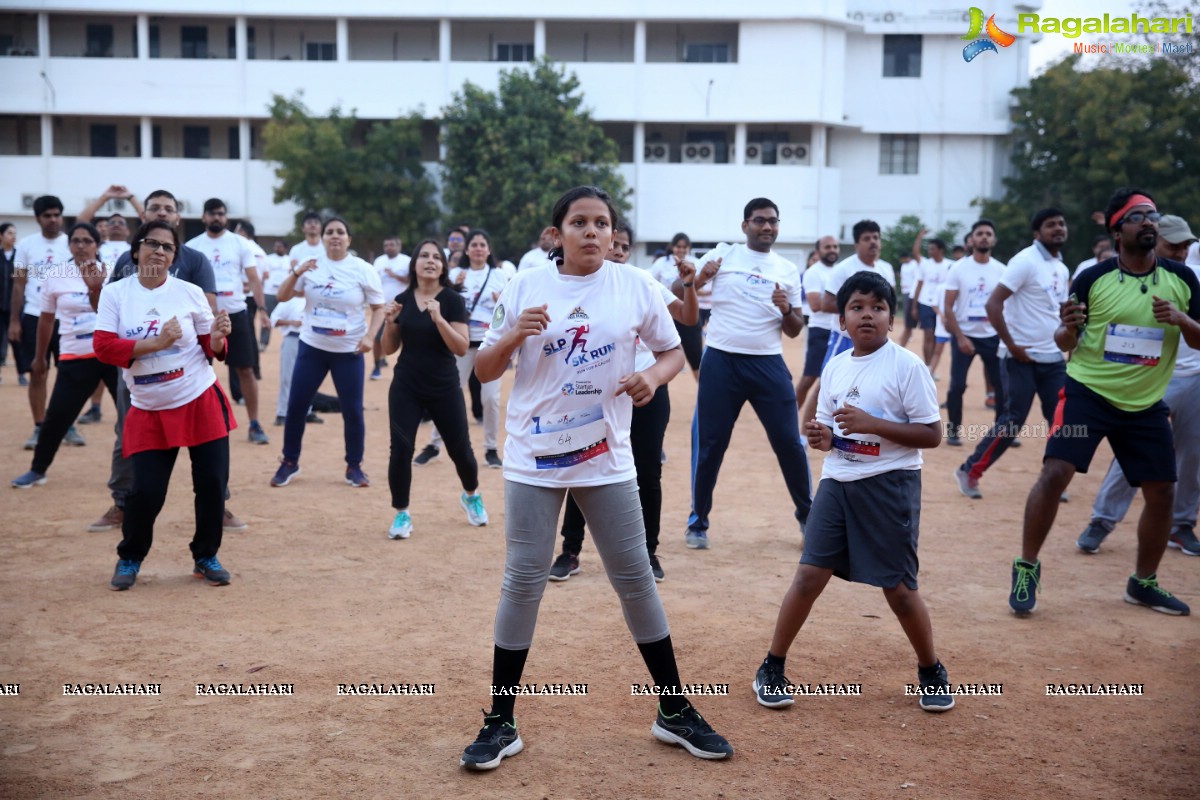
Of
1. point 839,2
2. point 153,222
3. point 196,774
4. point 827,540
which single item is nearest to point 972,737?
point 827,540

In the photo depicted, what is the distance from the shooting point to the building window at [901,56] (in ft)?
129

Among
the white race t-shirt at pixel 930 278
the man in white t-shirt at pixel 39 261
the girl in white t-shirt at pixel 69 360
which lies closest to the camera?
the girl in white t-shirt at pixel 69 360

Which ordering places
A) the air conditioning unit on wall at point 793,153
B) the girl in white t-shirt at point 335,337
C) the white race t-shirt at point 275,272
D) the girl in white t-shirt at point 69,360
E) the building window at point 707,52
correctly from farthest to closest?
the air conditioning unit on wall at point 793,153
the building window at point 707,52
the white race t-shirt at point 275,272
the girl in white t-shirt at point 335,337
the girl in white t-shirt at point 69,360

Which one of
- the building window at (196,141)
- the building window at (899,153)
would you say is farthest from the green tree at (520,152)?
the building window at (899,153)

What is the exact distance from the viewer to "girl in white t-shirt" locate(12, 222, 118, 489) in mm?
8484

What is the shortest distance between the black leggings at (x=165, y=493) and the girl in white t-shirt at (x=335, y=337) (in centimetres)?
257

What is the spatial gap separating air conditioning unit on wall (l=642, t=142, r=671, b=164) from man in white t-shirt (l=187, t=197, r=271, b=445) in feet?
93.6

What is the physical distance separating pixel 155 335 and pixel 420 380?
1.94m

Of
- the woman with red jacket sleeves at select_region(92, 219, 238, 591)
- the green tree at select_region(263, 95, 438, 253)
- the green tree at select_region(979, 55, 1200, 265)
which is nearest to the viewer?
the woman with red jacket sleeves at select_region(92, 219, 238, 591)

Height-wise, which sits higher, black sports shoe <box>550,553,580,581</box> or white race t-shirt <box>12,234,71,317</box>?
white race t-shirt <box>12,234,71,317</box>

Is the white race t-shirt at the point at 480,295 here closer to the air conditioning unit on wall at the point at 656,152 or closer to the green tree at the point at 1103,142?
the green tree at the point at 1103,142

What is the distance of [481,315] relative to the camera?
11602 mm

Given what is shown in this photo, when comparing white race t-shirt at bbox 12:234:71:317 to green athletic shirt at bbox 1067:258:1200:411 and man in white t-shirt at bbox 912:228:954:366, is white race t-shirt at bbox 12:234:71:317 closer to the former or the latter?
green athletic shirt at bbox 1067:258:1200:411

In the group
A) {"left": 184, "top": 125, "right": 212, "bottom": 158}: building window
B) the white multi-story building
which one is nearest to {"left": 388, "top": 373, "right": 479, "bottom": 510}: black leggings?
the white multi-story building
